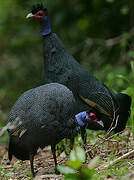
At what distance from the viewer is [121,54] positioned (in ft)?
27.7

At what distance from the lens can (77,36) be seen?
9.05 m

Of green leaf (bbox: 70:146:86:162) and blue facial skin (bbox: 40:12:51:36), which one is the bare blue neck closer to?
blue facial skin (bbox: 40:12:51:36)

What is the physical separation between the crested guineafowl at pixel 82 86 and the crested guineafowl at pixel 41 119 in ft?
3.44

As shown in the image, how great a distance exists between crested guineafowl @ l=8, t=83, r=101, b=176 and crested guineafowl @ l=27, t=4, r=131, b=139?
41.2 inches

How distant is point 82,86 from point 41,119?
1604 millimetres

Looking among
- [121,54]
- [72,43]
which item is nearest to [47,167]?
[121,54]

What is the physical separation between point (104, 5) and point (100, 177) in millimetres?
5477

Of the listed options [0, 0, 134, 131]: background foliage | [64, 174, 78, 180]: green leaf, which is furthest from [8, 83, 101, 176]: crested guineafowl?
[0, 0, 134, 131]: background foliage

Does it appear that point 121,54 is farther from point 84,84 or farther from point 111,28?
point 84,84

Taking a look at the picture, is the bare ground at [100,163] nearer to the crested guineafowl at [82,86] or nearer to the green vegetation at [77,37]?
the crested guineafowl at [82,86]

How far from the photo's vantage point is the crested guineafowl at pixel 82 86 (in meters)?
5.17

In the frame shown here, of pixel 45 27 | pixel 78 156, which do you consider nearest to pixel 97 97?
pixel 45 27

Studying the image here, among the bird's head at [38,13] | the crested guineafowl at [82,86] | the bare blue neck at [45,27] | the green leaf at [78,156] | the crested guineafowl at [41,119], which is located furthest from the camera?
the bird's head at [38,13]

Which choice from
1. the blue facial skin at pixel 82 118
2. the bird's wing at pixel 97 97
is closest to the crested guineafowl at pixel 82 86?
the bird's wing at pixel 97 97
